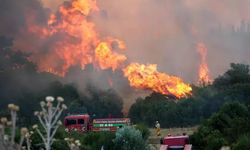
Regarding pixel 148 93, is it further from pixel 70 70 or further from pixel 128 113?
pixel 70 70

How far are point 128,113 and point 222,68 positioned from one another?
102 ft

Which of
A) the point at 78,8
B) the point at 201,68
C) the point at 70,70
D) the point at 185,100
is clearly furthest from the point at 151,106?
the point at 201,68

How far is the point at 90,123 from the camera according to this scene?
59.6 meters

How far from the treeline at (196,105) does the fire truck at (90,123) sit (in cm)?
1817

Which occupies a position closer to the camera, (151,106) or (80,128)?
(80,128)

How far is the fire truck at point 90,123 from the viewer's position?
55750mm

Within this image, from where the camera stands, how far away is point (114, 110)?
264ft

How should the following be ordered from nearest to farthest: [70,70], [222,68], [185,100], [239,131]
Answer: [239,131], [185,100], [70,70], [222,68]

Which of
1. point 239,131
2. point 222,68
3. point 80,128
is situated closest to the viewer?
point 239,131

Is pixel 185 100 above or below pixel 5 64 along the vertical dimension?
below

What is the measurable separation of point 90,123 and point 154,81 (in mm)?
26111

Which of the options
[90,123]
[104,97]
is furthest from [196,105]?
[90,123]

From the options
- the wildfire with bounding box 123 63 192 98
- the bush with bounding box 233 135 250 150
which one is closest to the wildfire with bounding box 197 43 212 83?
the wildfire with bounding box 123 63 192 98

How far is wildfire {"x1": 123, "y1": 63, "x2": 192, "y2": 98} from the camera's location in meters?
83.4
